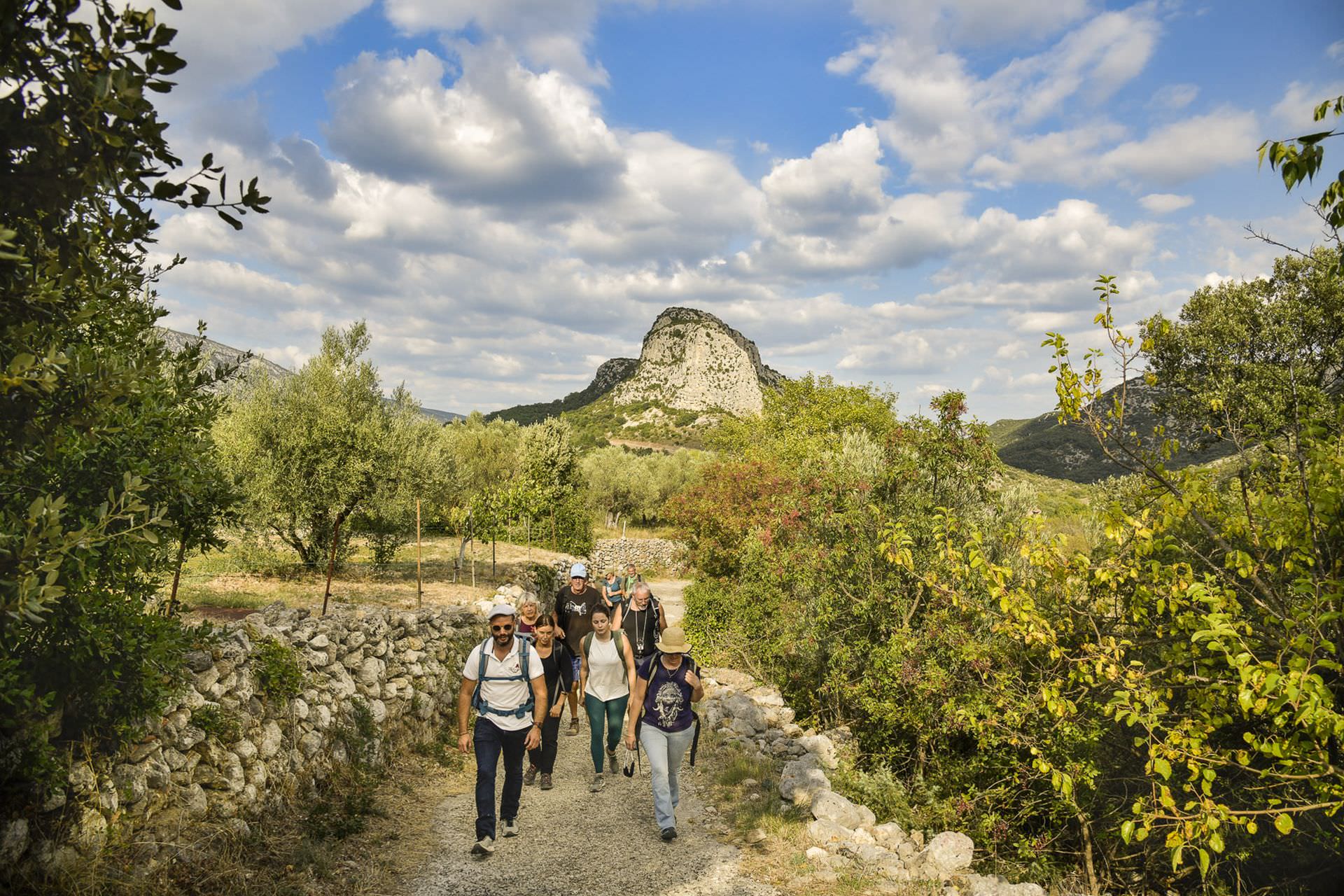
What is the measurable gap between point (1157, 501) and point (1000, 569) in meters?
2.18

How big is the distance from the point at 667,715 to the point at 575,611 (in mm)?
3129

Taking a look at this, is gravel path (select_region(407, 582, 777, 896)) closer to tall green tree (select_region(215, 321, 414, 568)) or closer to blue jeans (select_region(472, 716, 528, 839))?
blue jeans (select_region(472, 716, 528, 839))

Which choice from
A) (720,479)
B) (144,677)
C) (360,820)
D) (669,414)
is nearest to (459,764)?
(360,820)

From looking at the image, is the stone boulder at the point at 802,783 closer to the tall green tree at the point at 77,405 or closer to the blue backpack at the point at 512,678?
the blue backpack at the point at 512,678

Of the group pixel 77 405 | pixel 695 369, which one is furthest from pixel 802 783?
pixel 695 369

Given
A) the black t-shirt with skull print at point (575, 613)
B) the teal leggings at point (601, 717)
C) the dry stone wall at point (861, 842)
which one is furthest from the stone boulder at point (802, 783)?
the black t-shirt with skull print at point (575, 613)

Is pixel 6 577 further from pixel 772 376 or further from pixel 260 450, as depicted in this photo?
pixel 772 376

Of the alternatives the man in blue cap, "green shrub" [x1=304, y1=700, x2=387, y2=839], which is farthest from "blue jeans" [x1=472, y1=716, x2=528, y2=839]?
the man in blue cap

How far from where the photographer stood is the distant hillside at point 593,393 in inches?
5492

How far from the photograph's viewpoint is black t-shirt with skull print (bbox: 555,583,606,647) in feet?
32.5

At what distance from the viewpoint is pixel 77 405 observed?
3373 mm

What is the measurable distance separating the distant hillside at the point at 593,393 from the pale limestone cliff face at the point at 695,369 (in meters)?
10.3

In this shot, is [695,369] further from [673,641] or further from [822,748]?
[673,641]

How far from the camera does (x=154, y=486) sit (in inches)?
202
